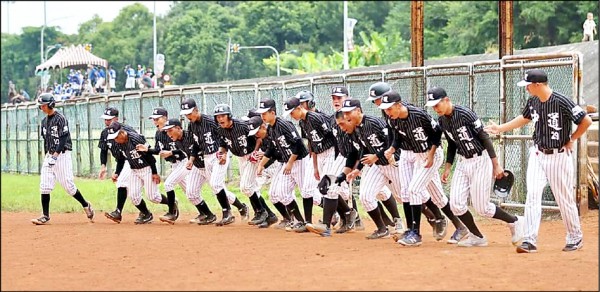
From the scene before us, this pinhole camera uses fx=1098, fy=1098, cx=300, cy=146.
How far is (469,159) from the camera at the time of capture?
12336 mm

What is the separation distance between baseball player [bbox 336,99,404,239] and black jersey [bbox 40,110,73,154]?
583 cm

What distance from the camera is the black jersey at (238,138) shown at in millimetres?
16487

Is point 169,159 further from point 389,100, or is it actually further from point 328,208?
point 389,100

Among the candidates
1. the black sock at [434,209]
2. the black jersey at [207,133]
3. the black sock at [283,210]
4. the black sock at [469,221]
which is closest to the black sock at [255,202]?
the black sock at [283,210]

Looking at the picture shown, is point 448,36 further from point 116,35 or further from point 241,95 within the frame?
point 241,95

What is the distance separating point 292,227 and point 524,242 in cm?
486

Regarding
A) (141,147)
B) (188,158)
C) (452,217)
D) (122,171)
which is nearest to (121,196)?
(122,171)

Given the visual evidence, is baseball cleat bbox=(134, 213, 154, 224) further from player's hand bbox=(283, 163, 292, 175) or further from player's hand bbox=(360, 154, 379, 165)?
player's hand bbox=(360, 154, 379, 165)

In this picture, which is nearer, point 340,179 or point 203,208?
point 340,179

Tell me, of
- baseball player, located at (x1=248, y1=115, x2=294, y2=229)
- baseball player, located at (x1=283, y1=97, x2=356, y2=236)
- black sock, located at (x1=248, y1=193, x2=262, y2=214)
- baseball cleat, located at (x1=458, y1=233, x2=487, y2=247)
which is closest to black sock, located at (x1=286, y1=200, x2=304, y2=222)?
baseball player, located at (x1=248, y1=115, x2=294, y2=229)

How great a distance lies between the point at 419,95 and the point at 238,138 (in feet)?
13.9

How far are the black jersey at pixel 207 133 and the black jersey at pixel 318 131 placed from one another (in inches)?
91.4

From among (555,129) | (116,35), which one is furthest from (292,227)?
(116,35)

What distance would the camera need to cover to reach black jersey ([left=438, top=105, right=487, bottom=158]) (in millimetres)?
12141
